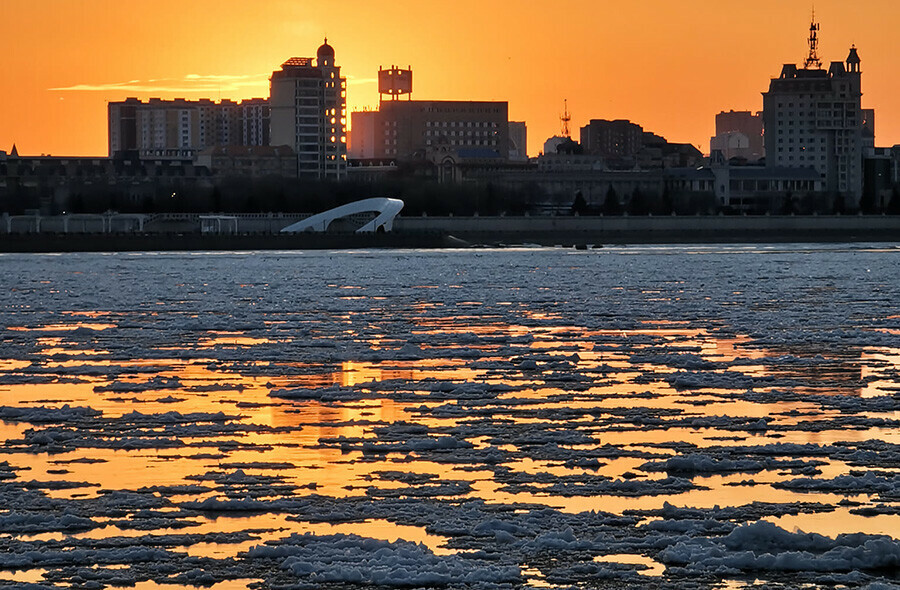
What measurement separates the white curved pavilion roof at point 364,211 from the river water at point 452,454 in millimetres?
108205

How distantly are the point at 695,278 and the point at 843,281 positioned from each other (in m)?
5.77

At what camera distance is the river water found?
11141 mm

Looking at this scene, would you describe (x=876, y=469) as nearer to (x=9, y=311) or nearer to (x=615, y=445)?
(x=615, y=445)

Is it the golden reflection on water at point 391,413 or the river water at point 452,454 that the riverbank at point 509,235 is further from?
the golden reflection on water at point 391,413

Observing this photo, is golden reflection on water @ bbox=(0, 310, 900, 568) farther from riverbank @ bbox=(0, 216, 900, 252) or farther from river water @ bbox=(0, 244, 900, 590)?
riverbank @ bbox=(0, 216, 900, 252)

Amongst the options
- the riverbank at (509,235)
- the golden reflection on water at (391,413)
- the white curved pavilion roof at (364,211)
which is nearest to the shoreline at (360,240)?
the riverbank at (509,235)

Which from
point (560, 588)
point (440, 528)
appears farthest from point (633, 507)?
point (560, 588)

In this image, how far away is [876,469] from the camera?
14.4 meters

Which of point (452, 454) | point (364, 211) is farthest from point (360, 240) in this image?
point (452, 454)

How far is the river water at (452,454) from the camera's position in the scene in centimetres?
1114

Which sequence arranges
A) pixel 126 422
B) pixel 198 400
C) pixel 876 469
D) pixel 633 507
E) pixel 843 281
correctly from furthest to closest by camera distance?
pixel 843 281
pixel 198 400
pixel 126 422
pixel 876 469
pixel 633 507

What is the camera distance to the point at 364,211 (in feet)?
477

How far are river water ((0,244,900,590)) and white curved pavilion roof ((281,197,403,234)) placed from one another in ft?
355

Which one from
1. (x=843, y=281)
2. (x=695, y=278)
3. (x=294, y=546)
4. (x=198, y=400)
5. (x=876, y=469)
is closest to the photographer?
(x=294, y=546)
